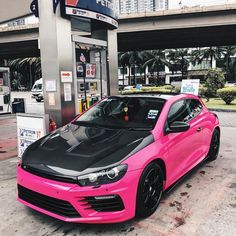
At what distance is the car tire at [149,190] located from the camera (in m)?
3.38

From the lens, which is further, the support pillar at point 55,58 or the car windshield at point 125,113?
the support pillar at point 55,58

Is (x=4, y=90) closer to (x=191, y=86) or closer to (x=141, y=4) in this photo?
(x=191, y=86)

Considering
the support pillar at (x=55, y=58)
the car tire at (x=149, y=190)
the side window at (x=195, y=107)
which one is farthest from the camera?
the support pillar at (x=55, y=58)

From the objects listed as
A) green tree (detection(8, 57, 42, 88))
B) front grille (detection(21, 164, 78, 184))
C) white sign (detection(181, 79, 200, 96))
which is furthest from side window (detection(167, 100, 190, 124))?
green tree (detection(8, 57, 42, 88))

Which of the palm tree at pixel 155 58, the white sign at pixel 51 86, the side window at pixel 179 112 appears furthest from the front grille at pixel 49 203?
the palm tree at pixel 155 58

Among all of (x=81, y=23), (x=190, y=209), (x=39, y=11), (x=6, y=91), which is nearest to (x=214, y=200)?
(x=190, y=209)

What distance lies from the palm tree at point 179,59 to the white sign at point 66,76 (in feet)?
225

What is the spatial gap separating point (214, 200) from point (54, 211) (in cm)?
223

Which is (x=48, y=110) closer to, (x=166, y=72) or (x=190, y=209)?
(x=190, y=209)

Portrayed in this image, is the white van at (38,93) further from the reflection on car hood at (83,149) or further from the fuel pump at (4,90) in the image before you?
the reflection on car hood at (83,149)

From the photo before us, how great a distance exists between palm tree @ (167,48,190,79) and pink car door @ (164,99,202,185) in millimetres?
69963

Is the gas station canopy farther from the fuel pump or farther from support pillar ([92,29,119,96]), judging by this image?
the fuel pump


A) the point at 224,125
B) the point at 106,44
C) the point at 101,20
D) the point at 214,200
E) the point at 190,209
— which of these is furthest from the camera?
the point at 224,125

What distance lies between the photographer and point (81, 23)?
25.6 feet
